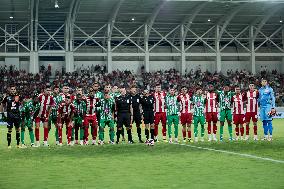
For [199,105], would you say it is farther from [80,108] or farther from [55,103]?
[55,103]

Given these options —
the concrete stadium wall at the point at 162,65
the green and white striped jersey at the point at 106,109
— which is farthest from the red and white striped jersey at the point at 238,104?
the concrete stadium wall at the point at 162,65

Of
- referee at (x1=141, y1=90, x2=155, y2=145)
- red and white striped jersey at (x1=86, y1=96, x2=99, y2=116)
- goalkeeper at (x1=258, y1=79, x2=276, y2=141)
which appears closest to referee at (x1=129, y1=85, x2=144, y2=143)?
referee at (x1=141, y1=90, x2=155, y2=145)

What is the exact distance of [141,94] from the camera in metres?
20.4

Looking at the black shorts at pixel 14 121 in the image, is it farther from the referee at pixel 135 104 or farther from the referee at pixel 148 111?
the referee at pixel 148 111

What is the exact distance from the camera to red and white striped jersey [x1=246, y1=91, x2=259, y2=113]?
18.8m

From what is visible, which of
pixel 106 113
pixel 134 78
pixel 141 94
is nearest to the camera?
pixel 106 113

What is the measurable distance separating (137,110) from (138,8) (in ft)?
85.7

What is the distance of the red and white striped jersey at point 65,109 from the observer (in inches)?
685

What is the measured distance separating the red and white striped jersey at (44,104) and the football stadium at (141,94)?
0.05 metres

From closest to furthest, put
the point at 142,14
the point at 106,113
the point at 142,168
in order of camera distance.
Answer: the point at 142,168 → the point at 106,113 → the point at 142,14

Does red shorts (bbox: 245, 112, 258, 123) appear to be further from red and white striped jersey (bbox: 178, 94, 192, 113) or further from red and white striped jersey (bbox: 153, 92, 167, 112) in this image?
red and white striped jersey (bbox: 153, 92, 167, 112)

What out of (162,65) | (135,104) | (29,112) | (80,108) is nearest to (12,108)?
(29,112)

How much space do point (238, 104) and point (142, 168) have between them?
9248 mm

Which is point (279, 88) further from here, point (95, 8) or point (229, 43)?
point (95, 8)
